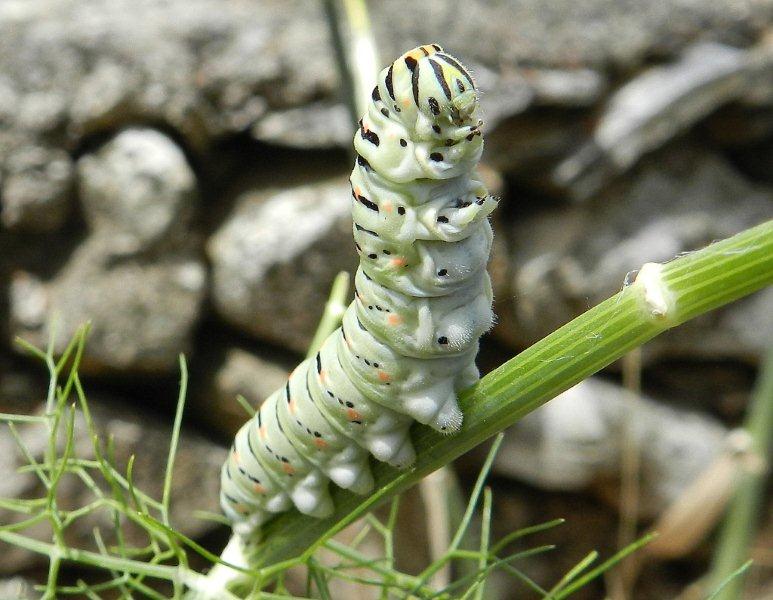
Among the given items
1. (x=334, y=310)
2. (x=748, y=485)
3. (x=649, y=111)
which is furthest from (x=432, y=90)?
(x=649, y=111)

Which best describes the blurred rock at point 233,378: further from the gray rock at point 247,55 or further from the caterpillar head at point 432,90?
the caterpillar head at point 432,90

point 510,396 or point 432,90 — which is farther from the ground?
point 432,90

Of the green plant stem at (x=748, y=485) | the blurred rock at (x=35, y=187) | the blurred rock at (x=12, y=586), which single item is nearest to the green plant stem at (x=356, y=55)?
the blurred rock at (x=35, y=187)

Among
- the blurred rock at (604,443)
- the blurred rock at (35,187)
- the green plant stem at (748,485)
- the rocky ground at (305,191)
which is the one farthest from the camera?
the blurred rock at (604,443)

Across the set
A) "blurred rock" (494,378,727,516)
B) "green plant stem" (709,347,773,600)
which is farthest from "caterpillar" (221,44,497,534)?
"blurred rock" (494,378,727,516)

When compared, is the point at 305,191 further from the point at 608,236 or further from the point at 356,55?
the point at 608,236

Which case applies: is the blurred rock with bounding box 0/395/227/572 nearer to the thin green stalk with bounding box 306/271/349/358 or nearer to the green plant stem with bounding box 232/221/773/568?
the thin green stalk with bounding box 306/271/349/358

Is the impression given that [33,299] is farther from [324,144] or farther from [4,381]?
[324,144]
